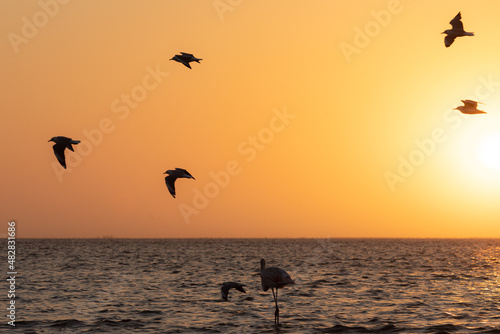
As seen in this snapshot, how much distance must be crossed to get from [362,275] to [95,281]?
21349 millimetres

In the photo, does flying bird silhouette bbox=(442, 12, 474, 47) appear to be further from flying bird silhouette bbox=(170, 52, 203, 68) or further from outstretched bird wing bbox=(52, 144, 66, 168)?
outstretched bird wing bbox=(52, 144, 66, 168)

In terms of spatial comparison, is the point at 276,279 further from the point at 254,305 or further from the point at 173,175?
the point at 254,305

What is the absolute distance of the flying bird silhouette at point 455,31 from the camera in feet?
86.0

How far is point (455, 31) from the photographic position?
2647 centimetres

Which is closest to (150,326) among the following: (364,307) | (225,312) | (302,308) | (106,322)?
(106,322)

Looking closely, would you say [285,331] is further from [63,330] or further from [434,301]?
[434,301]

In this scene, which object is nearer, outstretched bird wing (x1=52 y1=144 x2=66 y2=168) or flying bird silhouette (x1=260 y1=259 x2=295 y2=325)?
outstretched bird wing (x1=52 y1=144 x2=66 y2=168)

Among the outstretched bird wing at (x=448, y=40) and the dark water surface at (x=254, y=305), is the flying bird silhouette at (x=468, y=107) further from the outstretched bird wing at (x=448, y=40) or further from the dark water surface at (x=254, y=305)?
the dark water surface at (x=254, y=305)

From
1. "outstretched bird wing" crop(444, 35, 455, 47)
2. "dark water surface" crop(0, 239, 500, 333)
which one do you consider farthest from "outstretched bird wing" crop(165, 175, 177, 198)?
"outstretched bird wing" crop(444, 35, 455, 47)

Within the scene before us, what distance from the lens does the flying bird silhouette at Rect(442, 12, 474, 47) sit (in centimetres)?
2622

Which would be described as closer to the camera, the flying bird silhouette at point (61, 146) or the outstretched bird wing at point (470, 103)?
the flying bird silhouette at point (61, 146)

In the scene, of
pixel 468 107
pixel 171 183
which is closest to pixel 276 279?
pixel 171 183

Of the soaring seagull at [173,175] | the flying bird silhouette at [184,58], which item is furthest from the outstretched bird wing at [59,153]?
the flying bird silhouette at [184,58]

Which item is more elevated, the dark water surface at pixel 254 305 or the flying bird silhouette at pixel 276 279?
the flying bird silhouette at pixel 276 279
